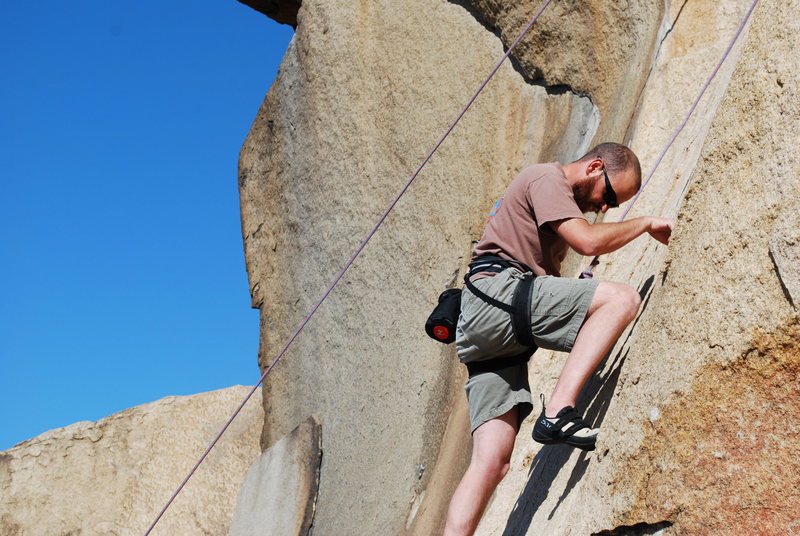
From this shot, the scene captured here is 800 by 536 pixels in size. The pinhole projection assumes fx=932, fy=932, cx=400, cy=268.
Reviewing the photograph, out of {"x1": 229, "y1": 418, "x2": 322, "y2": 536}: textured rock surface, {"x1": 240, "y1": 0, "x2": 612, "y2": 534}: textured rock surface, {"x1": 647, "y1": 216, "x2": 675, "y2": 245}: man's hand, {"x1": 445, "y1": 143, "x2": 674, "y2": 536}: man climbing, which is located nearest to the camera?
{"x1": 445, "y1": 143, "x2": 674, "y2": 536}: man climbing

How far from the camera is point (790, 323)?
240 centimetres

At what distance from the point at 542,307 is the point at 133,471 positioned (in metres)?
6.16

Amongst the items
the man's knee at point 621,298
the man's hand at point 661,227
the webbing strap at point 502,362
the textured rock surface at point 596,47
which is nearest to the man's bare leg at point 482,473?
the webbing strap at point 502,362

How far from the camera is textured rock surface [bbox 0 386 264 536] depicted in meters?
8.07

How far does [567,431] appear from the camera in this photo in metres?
2.96

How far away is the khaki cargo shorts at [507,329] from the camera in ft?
10.4

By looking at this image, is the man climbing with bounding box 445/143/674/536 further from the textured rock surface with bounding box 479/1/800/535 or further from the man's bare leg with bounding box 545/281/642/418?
the textured rock surface with bounding box 479/1/800/535

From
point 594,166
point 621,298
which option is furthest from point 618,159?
point 621,298

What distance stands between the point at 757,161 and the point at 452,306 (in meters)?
1.33

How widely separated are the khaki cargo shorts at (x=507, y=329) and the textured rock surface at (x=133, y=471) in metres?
5.12

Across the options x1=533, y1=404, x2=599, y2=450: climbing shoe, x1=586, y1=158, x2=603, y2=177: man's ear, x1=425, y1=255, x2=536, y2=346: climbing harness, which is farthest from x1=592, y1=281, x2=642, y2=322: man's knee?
x1=586, y1=158, x2=603, y2=177: man's ear

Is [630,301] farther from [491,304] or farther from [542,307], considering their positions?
[491,304]

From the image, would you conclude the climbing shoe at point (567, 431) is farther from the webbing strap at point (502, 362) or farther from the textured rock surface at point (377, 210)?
the textured rock surface at point (377, 210)

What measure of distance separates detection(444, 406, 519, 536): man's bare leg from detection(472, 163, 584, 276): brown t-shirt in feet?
1.87
